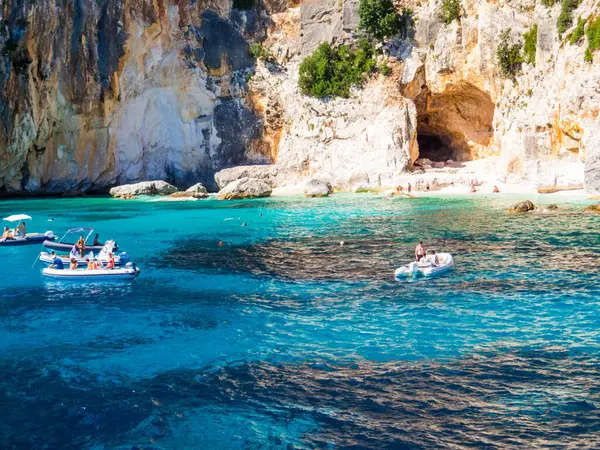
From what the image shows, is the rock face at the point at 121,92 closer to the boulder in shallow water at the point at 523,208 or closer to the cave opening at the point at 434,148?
the cave opening at the point at 434,148

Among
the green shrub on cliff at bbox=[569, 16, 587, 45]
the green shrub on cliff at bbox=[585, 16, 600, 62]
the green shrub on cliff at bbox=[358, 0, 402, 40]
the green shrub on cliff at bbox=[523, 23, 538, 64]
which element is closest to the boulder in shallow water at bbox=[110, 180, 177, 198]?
the green shrub on cliff at bbox=[358, 0, 402, 40]

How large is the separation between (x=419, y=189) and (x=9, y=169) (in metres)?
38.8

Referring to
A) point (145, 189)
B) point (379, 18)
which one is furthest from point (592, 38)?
point (145, 189)

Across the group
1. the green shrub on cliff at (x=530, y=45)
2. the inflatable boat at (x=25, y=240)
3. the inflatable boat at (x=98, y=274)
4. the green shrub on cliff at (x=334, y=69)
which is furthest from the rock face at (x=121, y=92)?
the inflatable boat at (x=98, y=274)

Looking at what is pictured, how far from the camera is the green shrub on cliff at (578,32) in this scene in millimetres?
39156

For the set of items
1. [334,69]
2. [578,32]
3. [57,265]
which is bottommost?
[57,265]

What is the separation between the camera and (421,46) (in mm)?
53844

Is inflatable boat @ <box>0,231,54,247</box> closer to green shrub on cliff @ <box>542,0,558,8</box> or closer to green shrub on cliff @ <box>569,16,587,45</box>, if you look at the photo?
green shrub on cliff @ <box>569,16,587,45</box>

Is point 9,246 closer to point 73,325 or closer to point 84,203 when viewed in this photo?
point 73,325

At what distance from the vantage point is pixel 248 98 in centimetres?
6125

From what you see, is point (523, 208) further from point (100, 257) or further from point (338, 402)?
point (338, 402)

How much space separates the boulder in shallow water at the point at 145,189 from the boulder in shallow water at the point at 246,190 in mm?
9468

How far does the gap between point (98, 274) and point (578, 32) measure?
35.3m

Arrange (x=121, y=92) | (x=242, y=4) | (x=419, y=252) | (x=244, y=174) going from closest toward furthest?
(x=419, y=252), (x=244, y=174), (x=121, y=92), (x=242, y=4)
